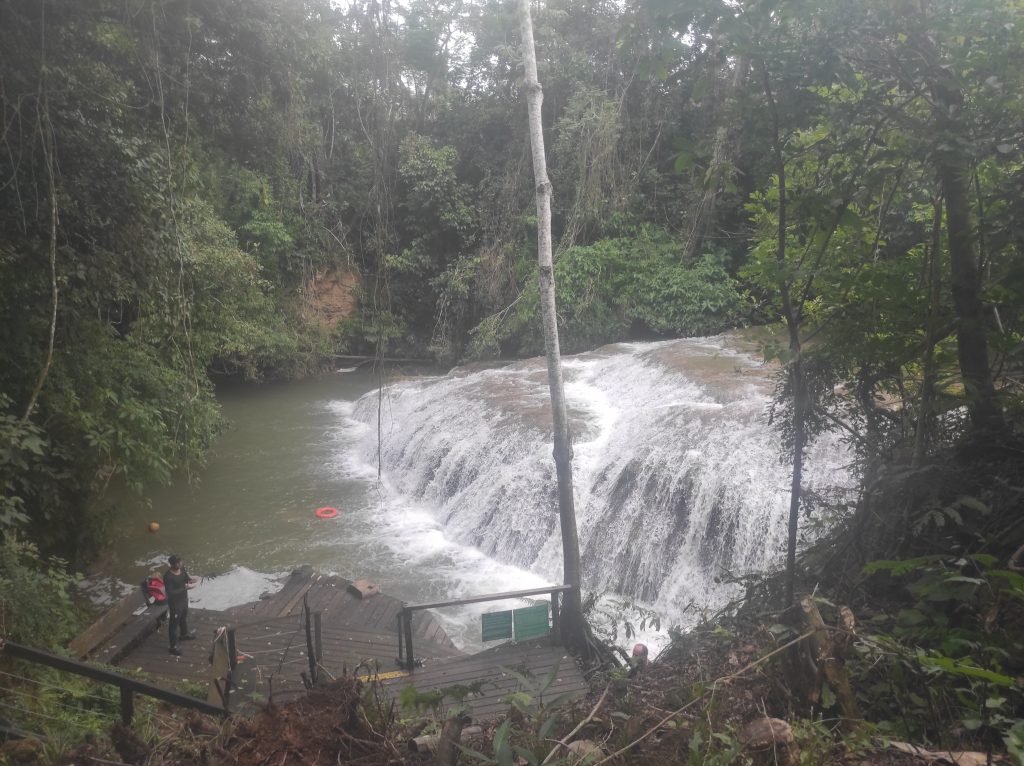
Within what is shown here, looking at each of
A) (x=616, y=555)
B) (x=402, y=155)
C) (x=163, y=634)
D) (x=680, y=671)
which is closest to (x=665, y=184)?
(x=402, y=155)

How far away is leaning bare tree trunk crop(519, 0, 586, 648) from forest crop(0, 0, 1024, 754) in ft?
3.92

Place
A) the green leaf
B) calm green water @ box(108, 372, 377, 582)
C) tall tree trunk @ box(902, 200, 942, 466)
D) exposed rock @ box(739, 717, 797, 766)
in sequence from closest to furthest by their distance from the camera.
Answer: exposed rock @ box(739, 717, 797, 766)
the green leaf
tall tree trunk @ box(902, 200, 942, 466)
calm green water @ box(108, 372, 377, 582)

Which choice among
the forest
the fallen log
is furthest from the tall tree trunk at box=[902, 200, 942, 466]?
the fallen log

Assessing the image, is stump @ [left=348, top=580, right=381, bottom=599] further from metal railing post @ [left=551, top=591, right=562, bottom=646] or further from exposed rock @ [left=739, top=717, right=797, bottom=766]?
exposed rock @ [left=739, top=717, right=797, bottom=766]

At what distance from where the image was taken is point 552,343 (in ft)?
20.5

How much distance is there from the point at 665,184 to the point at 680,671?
67.3 ft

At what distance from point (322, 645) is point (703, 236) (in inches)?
250

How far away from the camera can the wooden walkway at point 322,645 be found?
6.00 meters

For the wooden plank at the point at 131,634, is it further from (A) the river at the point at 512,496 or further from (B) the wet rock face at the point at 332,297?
(B) the wet rock face at the point at 332,297

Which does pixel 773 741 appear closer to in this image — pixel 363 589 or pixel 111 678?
pixel 111 678

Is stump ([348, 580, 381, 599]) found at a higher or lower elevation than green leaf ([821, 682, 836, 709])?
lower

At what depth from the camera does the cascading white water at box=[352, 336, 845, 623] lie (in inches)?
345

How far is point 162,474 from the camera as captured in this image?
9.21 metres

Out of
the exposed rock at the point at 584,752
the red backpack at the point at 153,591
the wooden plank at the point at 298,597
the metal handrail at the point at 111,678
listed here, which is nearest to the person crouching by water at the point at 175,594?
the red backpack at the point at 153,591
